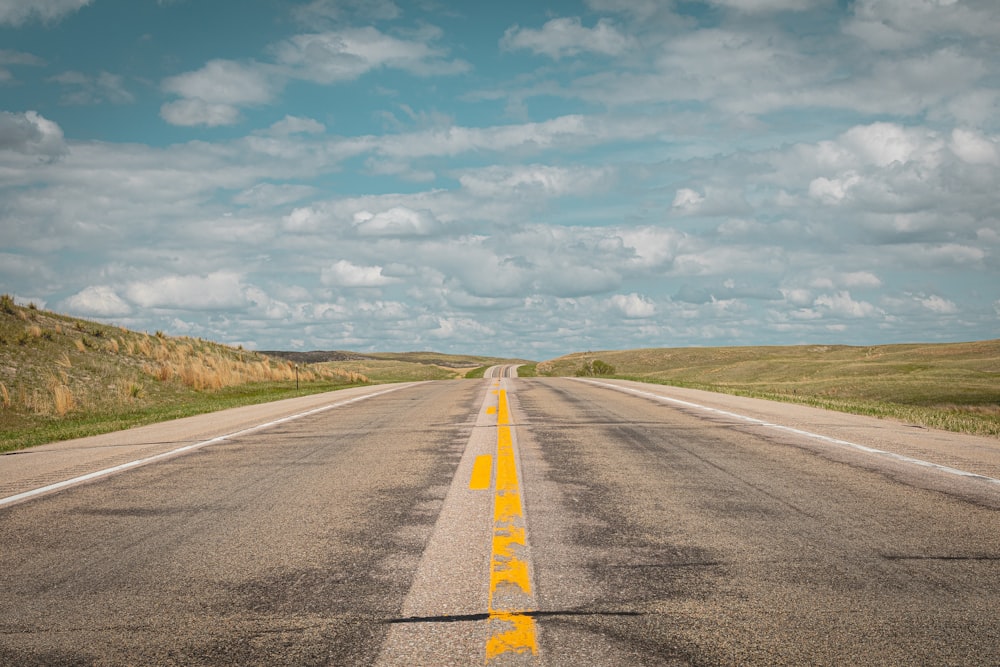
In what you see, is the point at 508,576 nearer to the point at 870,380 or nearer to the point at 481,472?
the point at 481,472

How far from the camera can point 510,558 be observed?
4.19m

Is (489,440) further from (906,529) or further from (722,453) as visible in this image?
(906,529)

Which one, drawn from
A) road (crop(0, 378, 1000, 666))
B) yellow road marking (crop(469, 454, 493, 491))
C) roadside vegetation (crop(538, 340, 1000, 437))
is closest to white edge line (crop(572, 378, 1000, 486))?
road (crop(0, 378, 1000, 666))

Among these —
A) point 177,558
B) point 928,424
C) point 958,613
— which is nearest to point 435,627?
point 177,558

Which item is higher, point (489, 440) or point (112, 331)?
point (112, 331)

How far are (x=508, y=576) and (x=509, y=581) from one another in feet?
0.26

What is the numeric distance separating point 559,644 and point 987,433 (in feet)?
34.8

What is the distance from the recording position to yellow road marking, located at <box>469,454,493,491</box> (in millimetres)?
6477

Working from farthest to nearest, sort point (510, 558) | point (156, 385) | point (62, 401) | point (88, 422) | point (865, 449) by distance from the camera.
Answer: point (156, 385) < point (62, 401) < point (88, 422) < point (865, 449) < point (510, 558)

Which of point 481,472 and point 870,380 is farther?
point 870,380

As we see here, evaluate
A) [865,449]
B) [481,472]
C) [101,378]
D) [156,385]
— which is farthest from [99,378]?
[865,449]

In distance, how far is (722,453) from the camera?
842cm

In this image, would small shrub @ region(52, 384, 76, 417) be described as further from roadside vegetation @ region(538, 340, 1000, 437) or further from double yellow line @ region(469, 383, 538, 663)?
roadside vegetation @ region(538, 340, 1000, 437)

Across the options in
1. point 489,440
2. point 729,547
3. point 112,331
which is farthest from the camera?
point 112,331
